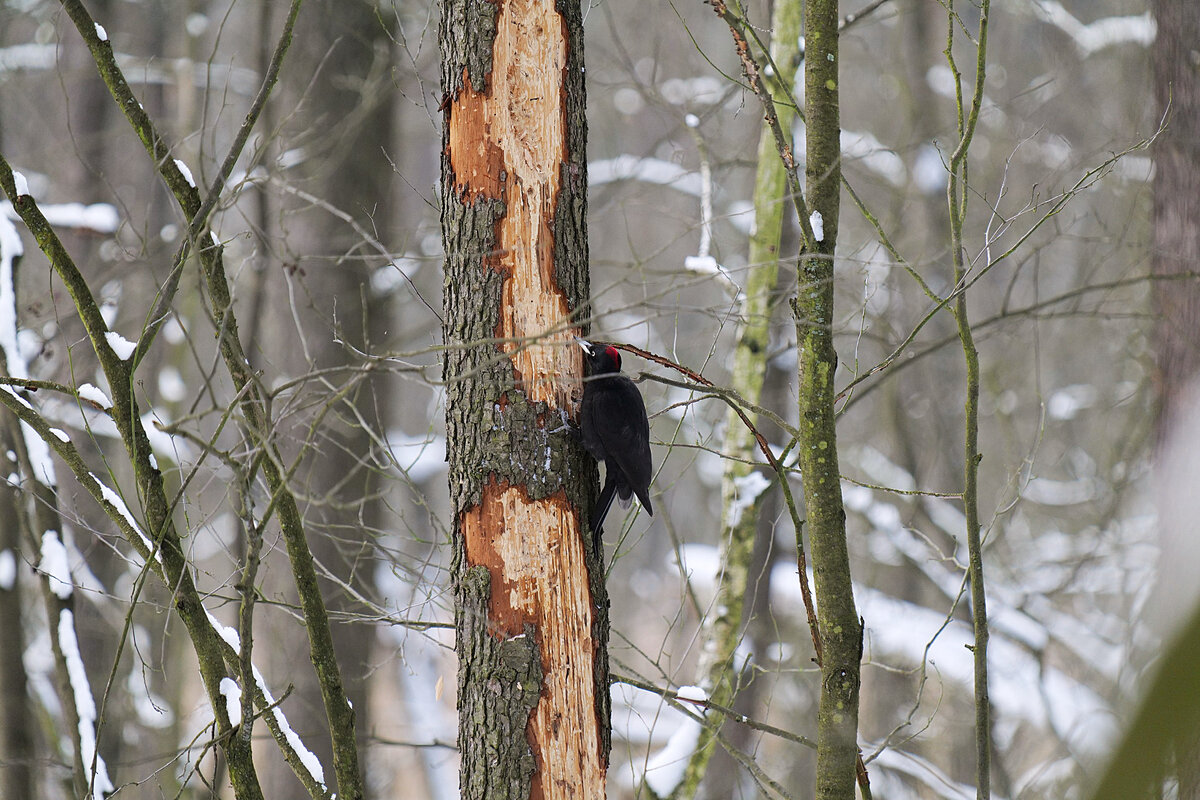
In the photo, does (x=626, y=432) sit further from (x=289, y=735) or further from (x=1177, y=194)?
(x=1177, y=194)

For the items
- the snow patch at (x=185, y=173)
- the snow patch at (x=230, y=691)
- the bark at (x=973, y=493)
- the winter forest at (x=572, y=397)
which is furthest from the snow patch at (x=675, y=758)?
the snow patch at (x=185, y=173)

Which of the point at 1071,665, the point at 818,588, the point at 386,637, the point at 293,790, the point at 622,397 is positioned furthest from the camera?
the point at 386,637

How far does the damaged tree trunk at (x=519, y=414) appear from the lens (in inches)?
96.2

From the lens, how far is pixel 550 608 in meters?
2.49

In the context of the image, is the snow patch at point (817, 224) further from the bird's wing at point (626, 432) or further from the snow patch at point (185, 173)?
the snow patch at point (185, 173)

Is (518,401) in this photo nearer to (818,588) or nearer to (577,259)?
(577,259)

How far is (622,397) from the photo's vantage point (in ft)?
9.09

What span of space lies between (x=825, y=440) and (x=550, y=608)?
876 mm

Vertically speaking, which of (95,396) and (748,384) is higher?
(748,384)

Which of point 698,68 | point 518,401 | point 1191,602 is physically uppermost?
point 698,68

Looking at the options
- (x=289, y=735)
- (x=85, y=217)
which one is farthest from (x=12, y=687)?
(x=289, y=735)

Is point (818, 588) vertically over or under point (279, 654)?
under

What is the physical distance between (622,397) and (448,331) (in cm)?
55

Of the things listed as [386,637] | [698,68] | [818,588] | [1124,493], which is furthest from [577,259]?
[386,637]
